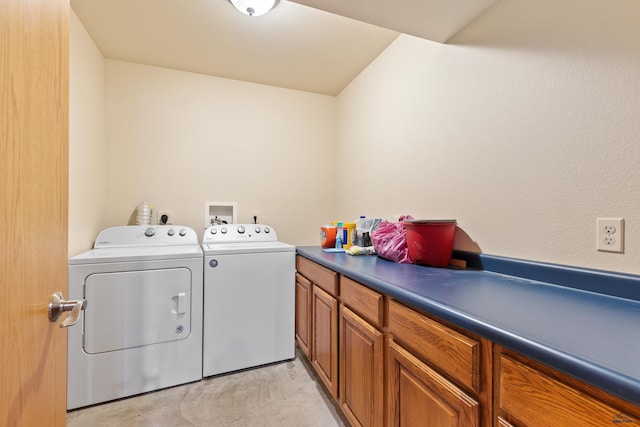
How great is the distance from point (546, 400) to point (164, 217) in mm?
2542

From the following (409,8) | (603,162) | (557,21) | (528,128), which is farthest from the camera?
(409,8)

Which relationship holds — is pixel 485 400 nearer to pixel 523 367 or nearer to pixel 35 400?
pixel 523 367

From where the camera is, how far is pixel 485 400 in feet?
2.34

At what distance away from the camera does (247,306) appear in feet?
6.58

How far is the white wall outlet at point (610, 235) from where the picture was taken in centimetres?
89

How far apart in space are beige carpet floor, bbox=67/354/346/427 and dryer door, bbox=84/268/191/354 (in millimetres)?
341

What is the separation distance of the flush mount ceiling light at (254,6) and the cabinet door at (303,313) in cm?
176

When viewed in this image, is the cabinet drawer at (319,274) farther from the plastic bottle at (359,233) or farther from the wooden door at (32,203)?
the wooden door at (32,203)

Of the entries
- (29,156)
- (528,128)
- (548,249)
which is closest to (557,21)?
(528,128)

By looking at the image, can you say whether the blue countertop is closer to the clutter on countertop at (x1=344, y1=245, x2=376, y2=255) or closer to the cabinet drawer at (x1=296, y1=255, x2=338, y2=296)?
the cabinet drawer at (x1=296, y1=255, x2=338, y2=296)

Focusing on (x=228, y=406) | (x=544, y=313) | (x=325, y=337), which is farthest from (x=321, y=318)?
(x=544, y=313)

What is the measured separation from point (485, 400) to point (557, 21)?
4.40 ft

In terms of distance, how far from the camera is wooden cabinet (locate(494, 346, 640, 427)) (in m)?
0.49

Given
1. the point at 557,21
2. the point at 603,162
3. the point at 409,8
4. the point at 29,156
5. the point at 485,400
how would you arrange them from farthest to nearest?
1. the point at 409,8
2. the point at 557,21
3. the point at 603,162
4. the point at 485,400
5. the point at 29,156
